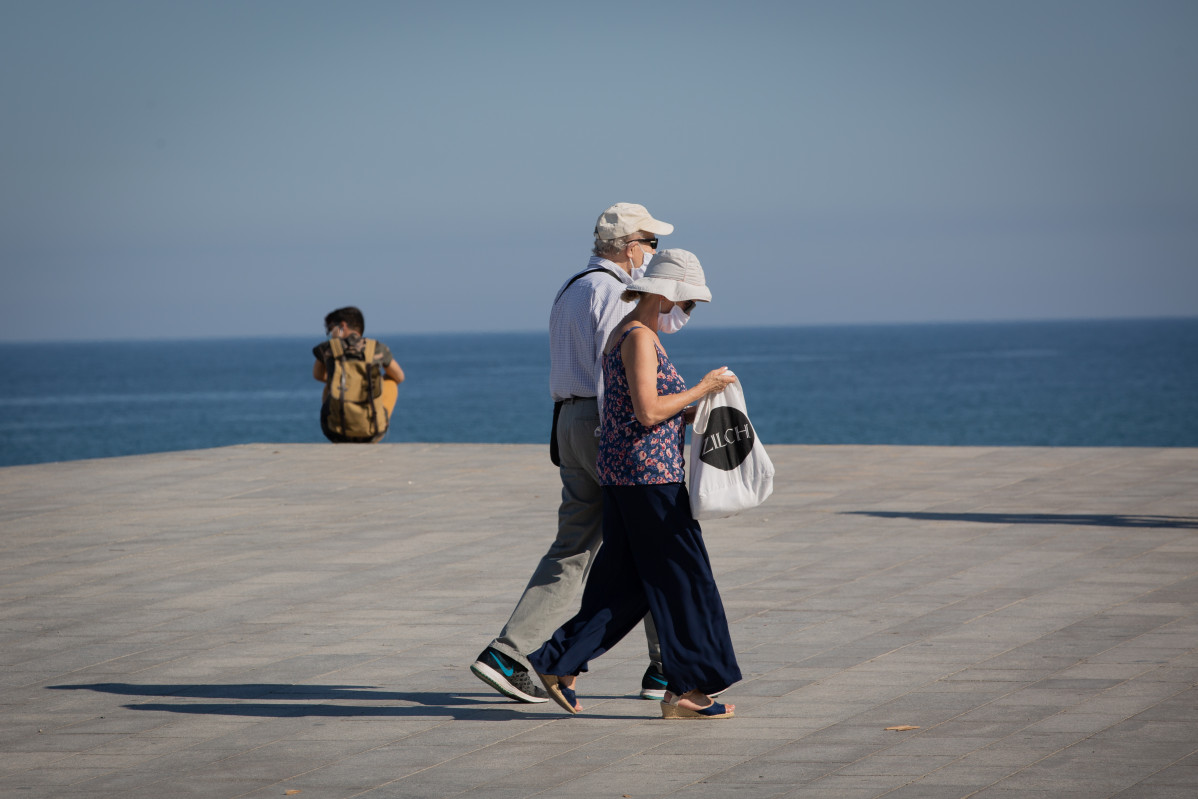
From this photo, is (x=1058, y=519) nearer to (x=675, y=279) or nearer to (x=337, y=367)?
(x=675, y=279)

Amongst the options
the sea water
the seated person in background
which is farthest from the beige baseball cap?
the sea water

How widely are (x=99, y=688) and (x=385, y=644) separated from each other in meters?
1.24

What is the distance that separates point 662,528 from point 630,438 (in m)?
0.33

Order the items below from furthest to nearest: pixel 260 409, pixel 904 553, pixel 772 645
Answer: pixel 260 409 < pixel 904 553 < pixel 772 645

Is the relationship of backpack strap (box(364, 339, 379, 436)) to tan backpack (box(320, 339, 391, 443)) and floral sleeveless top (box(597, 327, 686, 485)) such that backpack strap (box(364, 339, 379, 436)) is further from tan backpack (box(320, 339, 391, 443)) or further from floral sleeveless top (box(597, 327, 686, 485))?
floral sleeveless top (box(597, 327, 686, 485))

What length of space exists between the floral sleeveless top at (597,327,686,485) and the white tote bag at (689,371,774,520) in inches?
3.3

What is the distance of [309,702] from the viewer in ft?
18.0

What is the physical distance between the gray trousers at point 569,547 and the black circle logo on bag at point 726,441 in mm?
423

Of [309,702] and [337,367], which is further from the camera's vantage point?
[337,367]

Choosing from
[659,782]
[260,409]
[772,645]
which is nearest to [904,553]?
[772,645]

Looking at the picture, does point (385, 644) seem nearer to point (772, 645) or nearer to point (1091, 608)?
point (772, 645)

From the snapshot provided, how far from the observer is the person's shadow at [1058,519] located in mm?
9367

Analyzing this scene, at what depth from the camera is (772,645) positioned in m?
6.29

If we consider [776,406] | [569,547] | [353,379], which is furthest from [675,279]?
[776,406]
